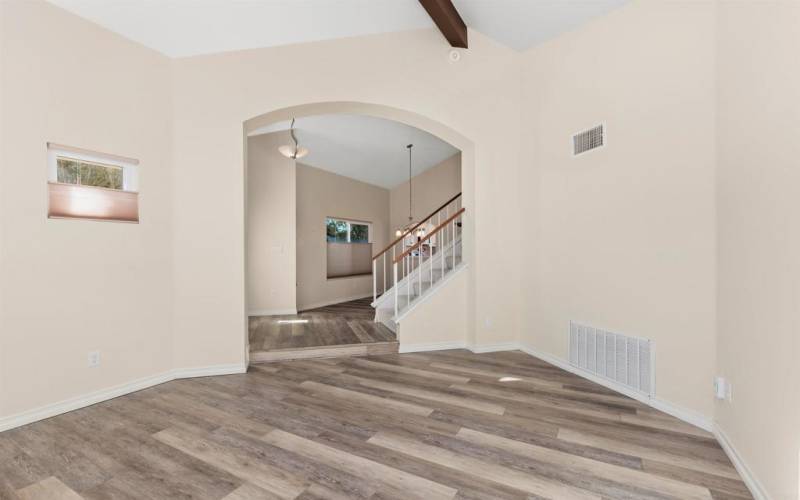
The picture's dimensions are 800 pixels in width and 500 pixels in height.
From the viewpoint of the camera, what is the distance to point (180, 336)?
3.31m

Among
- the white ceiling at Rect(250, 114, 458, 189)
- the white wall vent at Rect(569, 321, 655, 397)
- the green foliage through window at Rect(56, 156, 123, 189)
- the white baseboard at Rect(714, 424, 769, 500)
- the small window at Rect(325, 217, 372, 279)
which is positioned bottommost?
the white baseboard at Rect(714, 424, 769, 500)

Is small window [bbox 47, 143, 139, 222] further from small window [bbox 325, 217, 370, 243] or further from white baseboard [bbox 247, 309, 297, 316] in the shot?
small window [bbox 325, 217, 370, 243]

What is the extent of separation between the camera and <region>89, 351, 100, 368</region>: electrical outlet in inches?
109

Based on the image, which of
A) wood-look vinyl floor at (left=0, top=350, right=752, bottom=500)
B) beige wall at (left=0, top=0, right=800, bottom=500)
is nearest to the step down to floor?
beige wall at (left=0, top=0, right=800, bottom=500)

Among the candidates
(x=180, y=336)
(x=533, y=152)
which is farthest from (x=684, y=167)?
(x=180, y=336)

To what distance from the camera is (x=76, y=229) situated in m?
2.68

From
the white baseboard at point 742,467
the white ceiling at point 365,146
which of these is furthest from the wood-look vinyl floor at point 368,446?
the white ceiling at point 365,146

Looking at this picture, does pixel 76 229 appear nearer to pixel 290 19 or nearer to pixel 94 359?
pixel 94 359

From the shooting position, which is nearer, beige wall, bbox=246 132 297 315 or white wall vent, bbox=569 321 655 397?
white wall vent, bbox=569 321 655 397

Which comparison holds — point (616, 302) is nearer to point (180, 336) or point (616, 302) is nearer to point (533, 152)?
point (533, 152)

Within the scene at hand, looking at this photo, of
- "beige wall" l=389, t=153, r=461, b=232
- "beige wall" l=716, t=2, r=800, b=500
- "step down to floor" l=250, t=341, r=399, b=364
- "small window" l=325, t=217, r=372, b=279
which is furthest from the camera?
"beige wall" l=389, t=153, r=461, b=232

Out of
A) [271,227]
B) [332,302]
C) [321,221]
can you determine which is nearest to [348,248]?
[321,221]

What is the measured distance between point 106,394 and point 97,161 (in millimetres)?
1993

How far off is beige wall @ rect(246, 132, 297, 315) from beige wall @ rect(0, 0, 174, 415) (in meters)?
2.79
